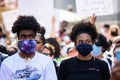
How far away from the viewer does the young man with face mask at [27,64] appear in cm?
449

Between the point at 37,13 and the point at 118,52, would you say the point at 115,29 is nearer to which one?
the point at 37,13

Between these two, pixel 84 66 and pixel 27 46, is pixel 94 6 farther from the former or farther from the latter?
pixel 27 46

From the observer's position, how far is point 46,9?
8.81m

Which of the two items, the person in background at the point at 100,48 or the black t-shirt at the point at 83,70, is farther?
the person in background at the point at 100,48

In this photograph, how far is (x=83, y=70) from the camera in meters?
4.95

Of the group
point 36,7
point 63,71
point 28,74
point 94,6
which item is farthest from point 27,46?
point 36,7

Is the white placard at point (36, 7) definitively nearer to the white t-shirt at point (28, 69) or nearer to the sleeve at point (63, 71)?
the sleeve at point (63, 71)

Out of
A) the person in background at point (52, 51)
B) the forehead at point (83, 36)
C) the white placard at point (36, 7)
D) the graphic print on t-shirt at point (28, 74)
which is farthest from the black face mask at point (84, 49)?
the white placard at point (36, 7)

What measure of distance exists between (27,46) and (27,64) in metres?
0.23

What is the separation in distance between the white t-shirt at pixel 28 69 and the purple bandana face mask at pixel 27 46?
0.10 metres

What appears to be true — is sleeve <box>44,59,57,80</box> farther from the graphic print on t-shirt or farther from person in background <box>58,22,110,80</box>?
person in background <box>58,22,110,80</box>

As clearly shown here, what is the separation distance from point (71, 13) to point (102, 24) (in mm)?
1578

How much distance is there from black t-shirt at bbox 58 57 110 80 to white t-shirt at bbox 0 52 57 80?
1.35 feet

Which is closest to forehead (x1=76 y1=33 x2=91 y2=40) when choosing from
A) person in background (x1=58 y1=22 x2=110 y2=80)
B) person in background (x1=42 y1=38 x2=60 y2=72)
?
person in background (x1=58 y1=22 x2=110 y2=80)
